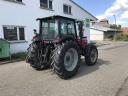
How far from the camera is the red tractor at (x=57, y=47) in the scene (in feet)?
23.0

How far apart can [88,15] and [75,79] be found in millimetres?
16723

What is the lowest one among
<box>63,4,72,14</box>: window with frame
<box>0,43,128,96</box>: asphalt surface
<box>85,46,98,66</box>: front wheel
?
<box>0,43,128,96</box>: asphalt surface

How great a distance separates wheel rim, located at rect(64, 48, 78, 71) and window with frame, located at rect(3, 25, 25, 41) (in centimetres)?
669

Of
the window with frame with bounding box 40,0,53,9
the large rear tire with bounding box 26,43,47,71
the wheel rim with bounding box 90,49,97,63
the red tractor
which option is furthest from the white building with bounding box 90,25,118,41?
the large rear tire with bounding box 26,43,47,71

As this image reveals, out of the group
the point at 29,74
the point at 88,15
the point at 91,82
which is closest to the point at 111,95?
the point at 91,82

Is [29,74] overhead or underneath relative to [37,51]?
underneath

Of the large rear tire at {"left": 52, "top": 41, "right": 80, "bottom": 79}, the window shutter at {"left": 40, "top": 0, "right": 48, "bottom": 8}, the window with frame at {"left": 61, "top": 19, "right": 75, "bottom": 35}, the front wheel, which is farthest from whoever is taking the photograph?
the window shutter at {"left": 40, "top": 0, "right": 48, "bottom": 8}

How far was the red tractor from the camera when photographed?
702cm

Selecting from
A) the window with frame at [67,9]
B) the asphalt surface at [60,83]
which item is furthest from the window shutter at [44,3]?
the asphalt surface at [60,83]

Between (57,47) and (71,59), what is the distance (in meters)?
0.90

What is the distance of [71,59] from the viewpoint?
25.6ft

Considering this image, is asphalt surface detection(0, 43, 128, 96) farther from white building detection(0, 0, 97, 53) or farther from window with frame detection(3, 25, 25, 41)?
white building detection(0, 0, 97, 53)

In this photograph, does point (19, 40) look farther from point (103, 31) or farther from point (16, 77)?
point (103, 31)

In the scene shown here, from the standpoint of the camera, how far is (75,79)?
7.00 m
